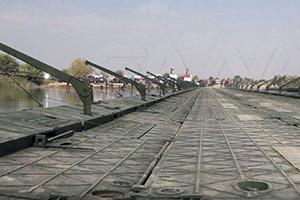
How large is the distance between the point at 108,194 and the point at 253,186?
92.3 inches

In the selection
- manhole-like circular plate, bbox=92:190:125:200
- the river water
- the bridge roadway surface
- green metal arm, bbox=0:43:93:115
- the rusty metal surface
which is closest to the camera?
manhole-like circular plate, bbox=92:190:125:200

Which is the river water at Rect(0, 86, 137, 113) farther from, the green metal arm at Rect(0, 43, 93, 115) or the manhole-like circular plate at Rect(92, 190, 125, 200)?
the manhole-like circular plate at Rect(92, 190, 125, 200)

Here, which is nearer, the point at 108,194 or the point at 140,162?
the point at 108,194

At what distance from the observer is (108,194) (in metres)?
6.86

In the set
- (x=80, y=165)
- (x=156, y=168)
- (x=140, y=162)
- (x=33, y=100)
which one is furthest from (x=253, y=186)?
(x=33, y=100)

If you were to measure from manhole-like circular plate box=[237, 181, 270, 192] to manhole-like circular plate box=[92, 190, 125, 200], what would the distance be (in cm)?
192

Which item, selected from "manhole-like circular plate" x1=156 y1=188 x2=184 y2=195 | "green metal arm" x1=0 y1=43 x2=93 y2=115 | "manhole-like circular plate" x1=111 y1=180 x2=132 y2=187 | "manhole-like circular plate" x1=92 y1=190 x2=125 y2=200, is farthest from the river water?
"manhole-like circular plate" x1=156 y1=188 x2=184 y2=195

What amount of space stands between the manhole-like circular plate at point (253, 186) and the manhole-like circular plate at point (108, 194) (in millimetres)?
1917

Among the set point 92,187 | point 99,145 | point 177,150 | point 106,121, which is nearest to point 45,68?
point 106,121

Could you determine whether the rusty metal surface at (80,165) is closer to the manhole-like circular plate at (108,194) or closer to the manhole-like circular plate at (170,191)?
the manhole-like circular plate at (108,194)

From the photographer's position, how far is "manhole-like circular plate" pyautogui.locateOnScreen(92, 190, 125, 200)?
670 cm

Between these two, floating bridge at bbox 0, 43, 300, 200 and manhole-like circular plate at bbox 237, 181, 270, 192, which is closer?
floating bridge at bbox 0, 43, 300, 200

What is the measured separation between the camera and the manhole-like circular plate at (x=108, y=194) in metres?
6.70

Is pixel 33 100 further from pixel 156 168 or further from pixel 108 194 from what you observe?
pixel 108 194
